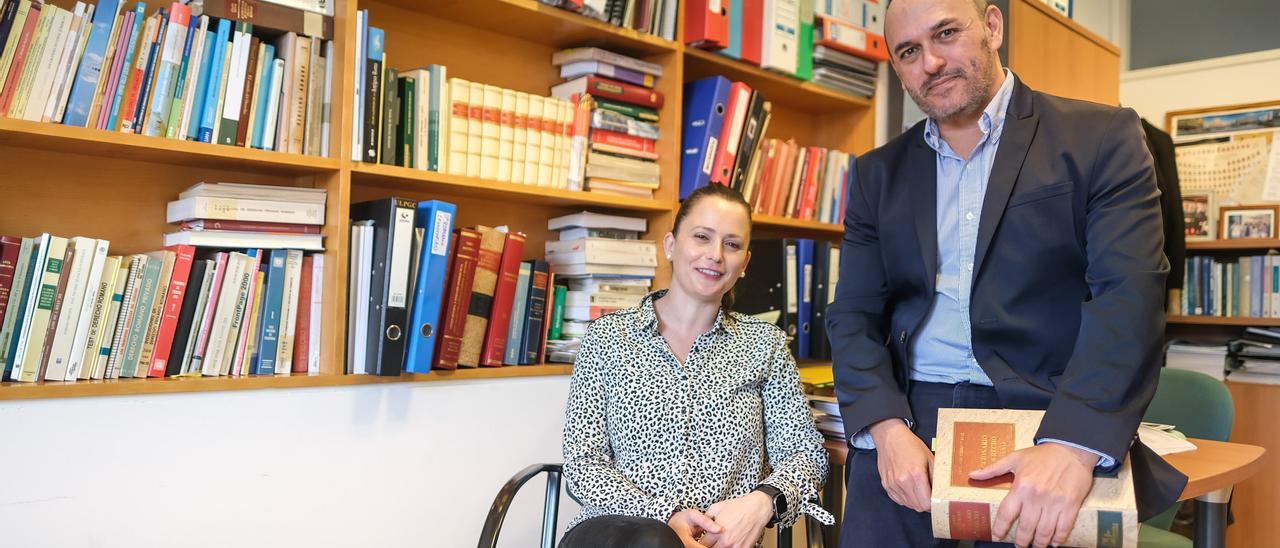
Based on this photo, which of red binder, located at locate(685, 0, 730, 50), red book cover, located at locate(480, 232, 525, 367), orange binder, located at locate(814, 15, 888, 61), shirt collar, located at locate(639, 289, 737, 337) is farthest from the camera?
orange binder, located at locate(814, 15, 888, 61)

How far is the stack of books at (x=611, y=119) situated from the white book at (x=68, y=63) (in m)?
1.14

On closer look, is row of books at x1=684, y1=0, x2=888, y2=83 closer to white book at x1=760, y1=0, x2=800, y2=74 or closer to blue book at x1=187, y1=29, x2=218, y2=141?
white book at x1=760, y1=0, x2=800, y2=74

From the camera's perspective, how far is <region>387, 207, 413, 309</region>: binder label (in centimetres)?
200

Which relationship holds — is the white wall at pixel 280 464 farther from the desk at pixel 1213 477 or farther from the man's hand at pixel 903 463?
the desk at pixel 1213 477

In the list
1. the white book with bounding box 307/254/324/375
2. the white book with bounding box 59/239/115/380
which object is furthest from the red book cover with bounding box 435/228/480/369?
the white book with bounding box 59/239/115/380

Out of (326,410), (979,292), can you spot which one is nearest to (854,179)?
(979,292)

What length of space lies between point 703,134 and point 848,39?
0.72m

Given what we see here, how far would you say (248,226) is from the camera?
193 cm

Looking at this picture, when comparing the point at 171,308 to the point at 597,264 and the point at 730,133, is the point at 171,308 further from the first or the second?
the point at 730,133

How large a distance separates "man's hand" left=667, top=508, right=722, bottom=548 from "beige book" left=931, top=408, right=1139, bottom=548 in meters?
0.51

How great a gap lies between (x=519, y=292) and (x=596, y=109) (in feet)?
1.83

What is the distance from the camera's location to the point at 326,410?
6.59ft

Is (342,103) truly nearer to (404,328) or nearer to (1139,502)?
(404,328)

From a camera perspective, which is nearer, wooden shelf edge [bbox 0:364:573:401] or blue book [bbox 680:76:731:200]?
wooden shelf edge [bbox 0:364:573:401]
